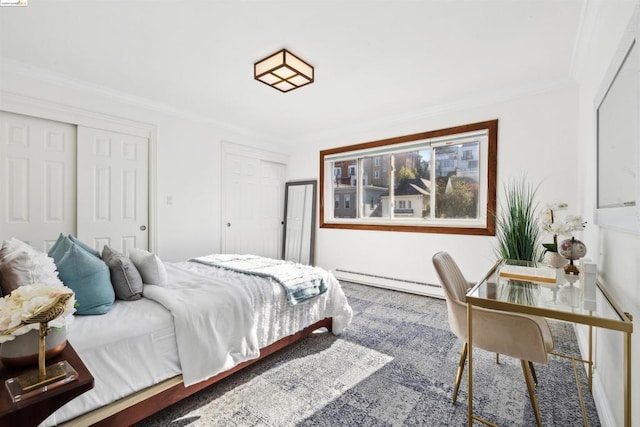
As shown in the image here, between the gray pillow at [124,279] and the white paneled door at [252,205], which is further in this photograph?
the white paneled door at [252,205]

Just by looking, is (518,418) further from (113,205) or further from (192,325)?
(113,205)

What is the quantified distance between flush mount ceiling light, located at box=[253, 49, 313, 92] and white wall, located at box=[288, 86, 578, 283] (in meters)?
1.86

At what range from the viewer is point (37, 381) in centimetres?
90

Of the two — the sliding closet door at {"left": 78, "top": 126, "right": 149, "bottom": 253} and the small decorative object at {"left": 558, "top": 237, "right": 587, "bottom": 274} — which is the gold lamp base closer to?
the small decorative object at {"left": 558, "top": 237, "right": 587, "bottom": 274}

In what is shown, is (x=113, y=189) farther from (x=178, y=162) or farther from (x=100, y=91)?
(x=100, y=91)

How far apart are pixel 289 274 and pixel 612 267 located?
6.68 ft

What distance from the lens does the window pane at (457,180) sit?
3639mm

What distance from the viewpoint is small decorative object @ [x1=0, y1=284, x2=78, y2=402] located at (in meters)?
0.87

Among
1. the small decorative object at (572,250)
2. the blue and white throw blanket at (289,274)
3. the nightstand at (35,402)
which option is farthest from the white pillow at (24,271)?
the small decorative object at (572,250)

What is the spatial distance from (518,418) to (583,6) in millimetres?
2662

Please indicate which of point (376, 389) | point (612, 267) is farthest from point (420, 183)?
point (376, 389)

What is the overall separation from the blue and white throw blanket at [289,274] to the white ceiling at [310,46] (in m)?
1.90

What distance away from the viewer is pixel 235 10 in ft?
6.55

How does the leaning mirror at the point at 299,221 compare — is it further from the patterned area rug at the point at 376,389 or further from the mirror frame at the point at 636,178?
the mirror frame at the point at 636,178
